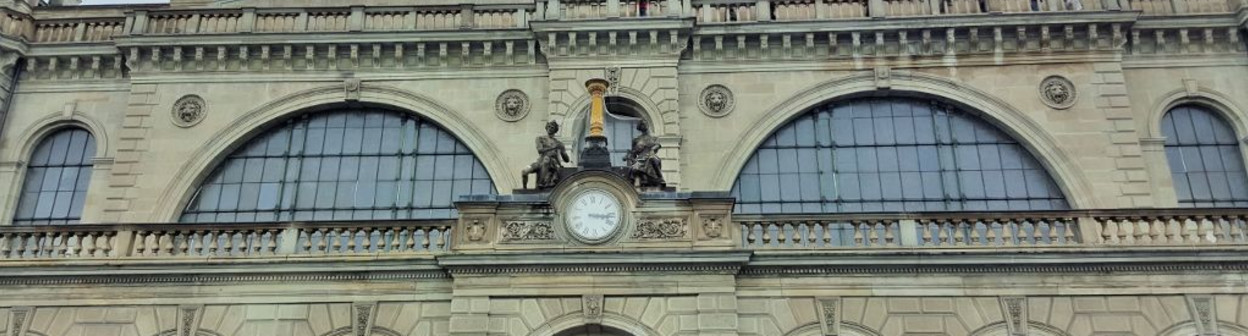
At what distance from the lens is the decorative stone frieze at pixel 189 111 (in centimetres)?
2248

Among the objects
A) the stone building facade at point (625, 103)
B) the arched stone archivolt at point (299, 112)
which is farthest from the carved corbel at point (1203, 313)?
the arched stone archivolt at point (299, 112)

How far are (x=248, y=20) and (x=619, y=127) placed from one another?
375 inches

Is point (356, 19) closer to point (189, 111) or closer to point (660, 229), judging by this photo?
point (189, 111)

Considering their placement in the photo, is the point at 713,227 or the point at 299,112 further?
the point at 299,112

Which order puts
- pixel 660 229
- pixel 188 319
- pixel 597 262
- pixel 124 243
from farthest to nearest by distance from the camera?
pixel 124 243 < pixel 188 319 < pixel 660 229 < pixel 597 262

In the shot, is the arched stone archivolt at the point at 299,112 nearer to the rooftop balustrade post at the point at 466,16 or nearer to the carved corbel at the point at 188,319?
the rooftop balustrade post at the point at 466,16

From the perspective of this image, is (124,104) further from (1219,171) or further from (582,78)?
(1219,171)

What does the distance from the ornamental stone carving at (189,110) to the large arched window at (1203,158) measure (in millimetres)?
22183

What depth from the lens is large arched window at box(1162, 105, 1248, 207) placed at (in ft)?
69.9

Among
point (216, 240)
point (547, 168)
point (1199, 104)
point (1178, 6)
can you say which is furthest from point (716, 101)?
point (1178, 6)

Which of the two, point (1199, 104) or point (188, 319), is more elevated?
point (1199, 104)

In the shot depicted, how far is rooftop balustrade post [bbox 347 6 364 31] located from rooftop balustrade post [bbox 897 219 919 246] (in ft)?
44.6

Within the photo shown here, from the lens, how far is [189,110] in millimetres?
22531

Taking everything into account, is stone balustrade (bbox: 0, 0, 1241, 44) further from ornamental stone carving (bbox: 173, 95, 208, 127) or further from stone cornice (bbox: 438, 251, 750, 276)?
stone cornice (bbox: 438, 251, 750, 276)
